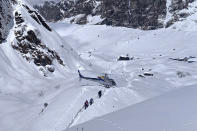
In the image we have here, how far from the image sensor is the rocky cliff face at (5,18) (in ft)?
137

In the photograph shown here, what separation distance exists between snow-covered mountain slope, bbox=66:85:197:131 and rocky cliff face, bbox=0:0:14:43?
29.6 metres

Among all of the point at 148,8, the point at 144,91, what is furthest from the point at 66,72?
the point at 148,8

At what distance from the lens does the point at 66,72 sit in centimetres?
4178

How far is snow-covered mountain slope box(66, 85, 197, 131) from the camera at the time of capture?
39.0ft

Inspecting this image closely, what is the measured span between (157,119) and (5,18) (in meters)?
36.2

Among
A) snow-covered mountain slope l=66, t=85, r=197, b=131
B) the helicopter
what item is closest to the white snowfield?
snow-covered mountain slope l=66, t=85, r=197, b=131

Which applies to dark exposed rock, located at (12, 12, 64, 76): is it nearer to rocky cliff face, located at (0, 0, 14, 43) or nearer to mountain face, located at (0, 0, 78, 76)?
mountain face, located at (0, 0, 78, 76)

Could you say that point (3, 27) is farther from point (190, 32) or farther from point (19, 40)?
point (190, 32)

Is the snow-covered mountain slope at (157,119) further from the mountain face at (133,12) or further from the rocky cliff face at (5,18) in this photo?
the mountain face at (133,12)

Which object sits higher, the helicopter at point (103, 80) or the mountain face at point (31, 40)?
the mountain face at point (31, 40)

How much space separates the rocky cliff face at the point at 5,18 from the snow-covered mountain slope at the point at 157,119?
29602 millimetres

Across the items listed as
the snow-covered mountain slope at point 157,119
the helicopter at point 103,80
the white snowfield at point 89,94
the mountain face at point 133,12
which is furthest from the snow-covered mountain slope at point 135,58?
the mountain face at point 133,12

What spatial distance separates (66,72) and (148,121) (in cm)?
2935

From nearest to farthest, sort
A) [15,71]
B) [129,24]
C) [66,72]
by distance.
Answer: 1. [15,71]
2. [66,72]
3. [129,24]
